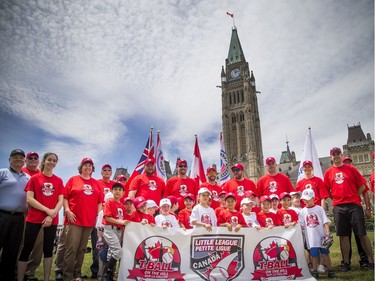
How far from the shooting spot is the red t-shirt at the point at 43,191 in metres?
4.95

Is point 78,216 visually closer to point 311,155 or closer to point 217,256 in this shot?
point 217,256

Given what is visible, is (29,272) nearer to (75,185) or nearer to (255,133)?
(75,185)

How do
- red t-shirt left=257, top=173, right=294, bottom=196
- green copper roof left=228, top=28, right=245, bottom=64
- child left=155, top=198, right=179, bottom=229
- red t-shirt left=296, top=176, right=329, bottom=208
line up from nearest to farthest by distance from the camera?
child left=155, top=198, right=179, bottom=229 < red t-shirt left=296, top=176, right=329, bottom=208 < red t-shirt left=257, top=173, right=294, bottom=196 < green copper roof left=228, top=28, right=245, bottom=64

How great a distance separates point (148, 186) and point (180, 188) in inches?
41.8

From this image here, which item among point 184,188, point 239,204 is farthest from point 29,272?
point 239,204

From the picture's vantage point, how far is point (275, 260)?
221 inches

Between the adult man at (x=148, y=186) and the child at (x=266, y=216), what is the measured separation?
8.93ft

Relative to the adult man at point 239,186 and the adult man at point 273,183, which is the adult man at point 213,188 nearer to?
the adult man at point 239,186

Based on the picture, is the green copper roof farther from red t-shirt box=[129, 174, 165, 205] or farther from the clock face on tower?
red t-shirt box=[129, 174, 165, 205]

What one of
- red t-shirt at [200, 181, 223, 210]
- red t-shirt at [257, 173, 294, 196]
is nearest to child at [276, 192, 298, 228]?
red t-shirt at [257, 173, 294, 196]

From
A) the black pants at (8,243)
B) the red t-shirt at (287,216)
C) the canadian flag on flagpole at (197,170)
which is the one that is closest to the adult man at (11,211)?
the black pants at (8,243)

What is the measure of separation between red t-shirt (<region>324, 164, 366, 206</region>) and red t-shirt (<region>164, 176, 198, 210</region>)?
374 cm

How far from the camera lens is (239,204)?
7348 millimetres

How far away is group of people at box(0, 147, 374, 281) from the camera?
4.94 m
